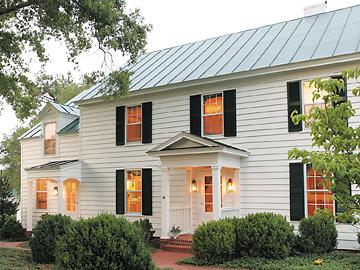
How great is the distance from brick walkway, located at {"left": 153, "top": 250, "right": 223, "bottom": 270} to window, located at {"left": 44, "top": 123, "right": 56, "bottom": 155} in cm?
830

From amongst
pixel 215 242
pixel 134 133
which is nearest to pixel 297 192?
pixel 215 242

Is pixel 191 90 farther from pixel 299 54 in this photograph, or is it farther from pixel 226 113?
pixel 299 54

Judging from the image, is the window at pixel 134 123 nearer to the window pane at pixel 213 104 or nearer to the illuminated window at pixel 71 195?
the window pane at pixel 213 104

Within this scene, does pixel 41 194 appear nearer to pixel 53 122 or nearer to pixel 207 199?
pixel 53 122

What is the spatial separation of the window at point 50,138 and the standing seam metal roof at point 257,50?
2.19 metres

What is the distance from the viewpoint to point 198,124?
15.3 metres

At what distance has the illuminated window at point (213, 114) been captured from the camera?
15012 millimetres

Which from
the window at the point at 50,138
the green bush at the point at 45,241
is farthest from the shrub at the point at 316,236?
the window at the point at 50,138

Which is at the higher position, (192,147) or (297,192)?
(192,147)

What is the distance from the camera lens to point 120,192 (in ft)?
55.8

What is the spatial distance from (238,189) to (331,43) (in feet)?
17.9

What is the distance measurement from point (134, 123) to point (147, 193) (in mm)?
2830

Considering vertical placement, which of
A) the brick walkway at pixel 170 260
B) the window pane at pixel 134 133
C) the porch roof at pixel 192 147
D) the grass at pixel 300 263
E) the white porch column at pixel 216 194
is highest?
the window pane at pixel 134 133

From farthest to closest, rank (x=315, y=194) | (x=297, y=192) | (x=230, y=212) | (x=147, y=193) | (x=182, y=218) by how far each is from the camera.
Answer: (x=147, y=193) → (x=182, y=218) → (x=230, y=212) → (x=297, y=192) → (x=315, y=194)
